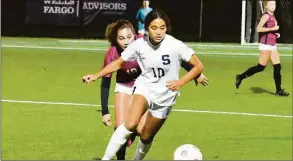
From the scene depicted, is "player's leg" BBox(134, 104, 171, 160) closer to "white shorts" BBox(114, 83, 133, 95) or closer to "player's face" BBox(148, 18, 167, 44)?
"white shorts" BBox(114, 83, 133, 95)

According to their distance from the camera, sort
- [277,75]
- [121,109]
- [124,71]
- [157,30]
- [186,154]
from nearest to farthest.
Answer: [186,154] → [157,30] → [121,109] → [124,71] → [277,75]

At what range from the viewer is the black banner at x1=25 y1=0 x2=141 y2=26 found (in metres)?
32.8

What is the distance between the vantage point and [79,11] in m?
33.2

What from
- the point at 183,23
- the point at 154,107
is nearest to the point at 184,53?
the point at 154,107

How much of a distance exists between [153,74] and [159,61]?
232 mm

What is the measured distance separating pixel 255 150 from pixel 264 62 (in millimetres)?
6103

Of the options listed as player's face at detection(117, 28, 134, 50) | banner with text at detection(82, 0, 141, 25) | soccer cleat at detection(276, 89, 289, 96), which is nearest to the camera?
player's face at detection(117, 28, 134, 50)

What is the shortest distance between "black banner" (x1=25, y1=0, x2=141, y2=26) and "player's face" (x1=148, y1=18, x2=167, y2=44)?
24.2m

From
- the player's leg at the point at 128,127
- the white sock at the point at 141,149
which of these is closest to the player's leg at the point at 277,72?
the white sock at the point at 141,149

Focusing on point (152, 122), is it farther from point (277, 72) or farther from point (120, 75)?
point (277, 72)

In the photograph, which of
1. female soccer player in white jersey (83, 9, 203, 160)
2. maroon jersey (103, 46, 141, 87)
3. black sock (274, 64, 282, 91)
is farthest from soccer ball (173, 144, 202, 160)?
black sock (274, 64, 282, 91)

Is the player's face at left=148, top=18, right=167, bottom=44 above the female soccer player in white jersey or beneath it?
above

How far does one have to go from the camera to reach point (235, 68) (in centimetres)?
2231

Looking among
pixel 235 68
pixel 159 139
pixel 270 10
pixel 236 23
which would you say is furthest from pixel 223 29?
pixel 159 139
